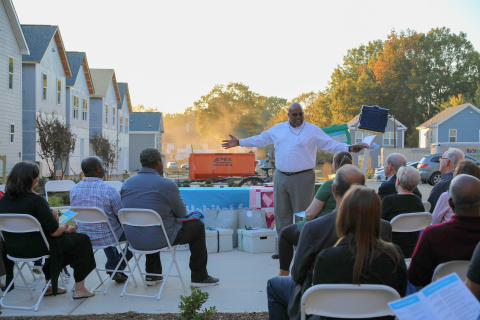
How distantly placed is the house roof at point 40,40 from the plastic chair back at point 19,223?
70.9 feet

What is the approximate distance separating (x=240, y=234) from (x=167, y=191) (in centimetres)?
265

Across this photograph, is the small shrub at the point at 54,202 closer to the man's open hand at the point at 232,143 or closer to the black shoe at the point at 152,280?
the man's open hand at the point at 232,143

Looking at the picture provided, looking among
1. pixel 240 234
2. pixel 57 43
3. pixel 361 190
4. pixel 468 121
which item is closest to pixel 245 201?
pixel 240 234

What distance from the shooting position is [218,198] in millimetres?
8164

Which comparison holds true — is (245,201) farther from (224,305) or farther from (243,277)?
(224,305)

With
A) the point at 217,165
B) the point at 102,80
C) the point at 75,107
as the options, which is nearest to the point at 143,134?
the point at 102,80

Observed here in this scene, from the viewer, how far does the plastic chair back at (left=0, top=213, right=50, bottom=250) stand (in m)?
4.07

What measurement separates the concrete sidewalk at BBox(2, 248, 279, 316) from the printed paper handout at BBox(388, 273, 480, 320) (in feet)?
9.28

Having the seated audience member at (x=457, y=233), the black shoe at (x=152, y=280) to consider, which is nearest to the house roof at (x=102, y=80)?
the black shoe at (x=152, y=280)

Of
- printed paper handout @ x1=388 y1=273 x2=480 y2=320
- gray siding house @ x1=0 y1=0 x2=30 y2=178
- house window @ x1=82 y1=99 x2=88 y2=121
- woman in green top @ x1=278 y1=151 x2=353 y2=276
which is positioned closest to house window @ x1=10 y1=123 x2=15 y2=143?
gray siding house @ x1=0 y1=0 x2=30 y2=178

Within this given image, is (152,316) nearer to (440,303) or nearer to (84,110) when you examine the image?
(440,303)

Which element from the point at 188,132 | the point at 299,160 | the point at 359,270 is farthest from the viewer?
the point at 188,132

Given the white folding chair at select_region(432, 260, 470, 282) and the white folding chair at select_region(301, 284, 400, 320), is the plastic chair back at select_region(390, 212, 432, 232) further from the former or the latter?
the white folding chair at select_region(301, 284, 400, 320)

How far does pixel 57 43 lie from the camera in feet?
88.7
